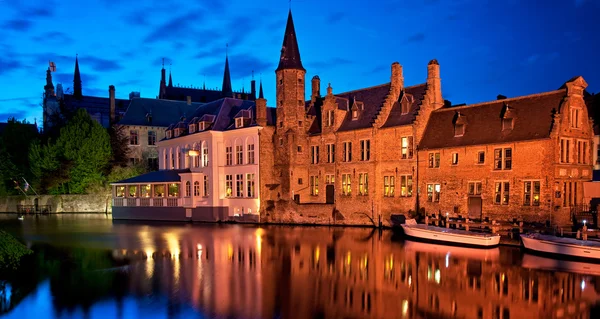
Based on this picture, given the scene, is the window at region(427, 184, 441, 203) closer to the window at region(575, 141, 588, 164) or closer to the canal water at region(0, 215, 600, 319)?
the canal water at region(0, 215, 600, 319)

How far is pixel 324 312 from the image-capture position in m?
15.5

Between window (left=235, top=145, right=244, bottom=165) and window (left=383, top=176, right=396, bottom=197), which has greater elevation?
window (left=235, top=145, right=244, bottom=165)

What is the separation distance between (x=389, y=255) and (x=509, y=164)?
1212 cm

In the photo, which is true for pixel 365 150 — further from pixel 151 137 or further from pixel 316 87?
pixel 151 137

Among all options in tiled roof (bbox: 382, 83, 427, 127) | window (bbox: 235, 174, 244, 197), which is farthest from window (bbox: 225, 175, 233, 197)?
tiled roof (bbox: 382, 83, 427, 127)

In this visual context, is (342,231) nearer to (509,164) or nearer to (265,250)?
(265,250)

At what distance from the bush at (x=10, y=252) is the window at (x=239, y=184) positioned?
21.4 m

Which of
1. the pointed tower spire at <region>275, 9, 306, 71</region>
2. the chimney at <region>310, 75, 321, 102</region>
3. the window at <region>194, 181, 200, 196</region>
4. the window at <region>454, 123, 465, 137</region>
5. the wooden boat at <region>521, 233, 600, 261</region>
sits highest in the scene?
the pointed tower spire at <region>275, 9, 306, 71</region>

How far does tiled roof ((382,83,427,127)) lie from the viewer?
3828 cm

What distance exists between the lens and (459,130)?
35688 millimetres

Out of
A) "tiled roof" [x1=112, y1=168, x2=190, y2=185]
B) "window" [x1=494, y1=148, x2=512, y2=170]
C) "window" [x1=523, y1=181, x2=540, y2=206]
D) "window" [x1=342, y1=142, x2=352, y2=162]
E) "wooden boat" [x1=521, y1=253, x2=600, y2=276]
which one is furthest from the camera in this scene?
"tiled roof" [x1=112, y1=168, x2=190, y2=185]

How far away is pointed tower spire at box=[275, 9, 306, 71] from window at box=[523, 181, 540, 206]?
71.5ft

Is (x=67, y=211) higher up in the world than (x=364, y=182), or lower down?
lower down

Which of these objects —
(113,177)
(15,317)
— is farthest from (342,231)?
(113,177)
